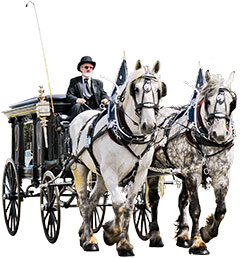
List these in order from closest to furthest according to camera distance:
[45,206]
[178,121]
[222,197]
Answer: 1. [222,197]
2. [178,121]
3. [45,206]

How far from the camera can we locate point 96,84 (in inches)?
460

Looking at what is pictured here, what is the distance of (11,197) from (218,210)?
A: 427 centimetres

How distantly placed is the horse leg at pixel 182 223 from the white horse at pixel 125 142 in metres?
1.28

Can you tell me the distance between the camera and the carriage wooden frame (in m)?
11.5

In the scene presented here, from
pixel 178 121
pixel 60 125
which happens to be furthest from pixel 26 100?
pixel 178 121

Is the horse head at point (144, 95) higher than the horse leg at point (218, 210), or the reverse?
the horse head at point (144, 95)

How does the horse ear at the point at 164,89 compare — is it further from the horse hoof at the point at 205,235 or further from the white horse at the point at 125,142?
the horse hoof at the point at 205,235

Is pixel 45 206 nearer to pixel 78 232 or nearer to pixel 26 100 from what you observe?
pixel 78 232

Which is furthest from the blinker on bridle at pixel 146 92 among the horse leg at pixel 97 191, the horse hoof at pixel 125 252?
the horse hoof at pixel 125 252

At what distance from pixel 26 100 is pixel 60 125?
1.38 meters

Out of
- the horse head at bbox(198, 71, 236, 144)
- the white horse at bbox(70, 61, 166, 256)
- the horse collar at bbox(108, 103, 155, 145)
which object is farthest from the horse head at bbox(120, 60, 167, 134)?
the horse head at bbox(198, 71, 236, 144)

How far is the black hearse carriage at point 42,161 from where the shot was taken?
11.5m

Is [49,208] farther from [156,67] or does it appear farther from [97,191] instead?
[156,67]

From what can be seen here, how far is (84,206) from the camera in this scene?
35.2 feet
